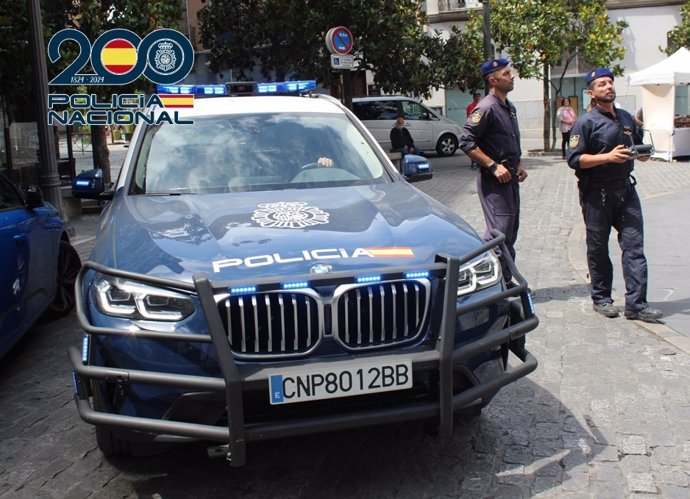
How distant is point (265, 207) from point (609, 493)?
214 cm

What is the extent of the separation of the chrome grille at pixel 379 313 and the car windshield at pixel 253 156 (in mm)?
1564

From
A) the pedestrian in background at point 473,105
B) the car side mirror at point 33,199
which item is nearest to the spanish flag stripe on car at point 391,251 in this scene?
the car side mirror at point 33,199

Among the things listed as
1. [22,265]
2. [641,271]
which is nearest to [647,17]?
[641,271]

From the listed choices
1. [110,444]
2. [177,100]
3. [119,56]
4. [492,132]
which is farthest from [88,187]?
[119,56]

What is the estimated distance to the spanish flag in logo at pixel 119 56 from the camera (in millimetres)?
12664

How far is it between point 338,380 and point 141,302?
877 mm

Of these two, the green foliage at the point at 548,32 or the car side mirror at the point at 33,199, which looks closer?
the car side mirror at the point at 33,199

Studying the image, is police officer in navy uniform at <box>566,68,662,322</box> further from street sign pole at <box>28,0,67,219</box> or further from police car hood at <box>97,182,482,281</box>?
street sign pole at <box>28,0,67,219</box>

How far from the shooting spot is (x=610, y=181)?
606 cm

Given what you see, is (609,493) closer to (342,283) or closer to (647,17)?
(342,283)

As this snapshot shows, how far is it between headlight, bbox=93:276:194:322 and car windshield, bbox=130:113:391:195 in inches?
53.4

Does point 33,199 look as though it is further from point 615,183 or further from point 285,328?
point 615,183

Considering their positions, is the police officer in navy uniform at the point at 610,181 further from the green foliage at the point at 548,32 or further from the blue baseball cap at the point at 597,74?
the green foliage at the point at 548,32

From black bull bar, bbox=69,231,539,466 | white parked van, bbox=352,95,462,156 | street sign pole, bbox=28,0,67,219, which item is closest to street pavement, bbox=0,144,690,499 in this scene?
black bull bar, bbox=69,231,539,466
